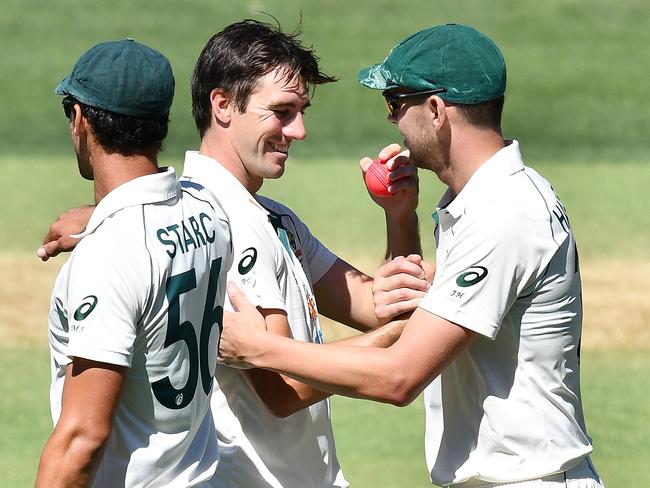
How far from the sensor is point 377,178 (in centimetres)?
541

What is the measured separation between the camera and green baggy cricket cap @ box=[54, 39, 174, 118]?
3871 mm

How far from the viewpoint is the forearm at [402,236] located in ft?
18.3

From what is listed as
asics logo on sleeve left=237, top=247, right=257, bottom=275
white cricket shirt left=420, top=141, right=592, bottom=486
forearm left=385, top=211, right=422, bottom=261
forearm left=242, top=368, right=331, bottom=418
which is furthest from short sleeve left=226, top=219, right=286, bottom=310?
forearm left=385, top=211, right=422, bottom=261

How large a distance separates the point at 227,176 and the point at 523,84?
2164 cm

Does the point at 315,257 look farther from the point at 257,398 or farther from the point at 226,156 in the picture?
the point at 257,398

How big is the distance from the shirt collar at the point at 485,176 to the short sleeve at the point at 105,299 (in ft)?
4.23

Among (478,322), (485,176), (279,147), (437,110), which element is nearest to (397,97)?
(437,110)

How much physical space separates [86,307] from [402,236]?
2.19 metres

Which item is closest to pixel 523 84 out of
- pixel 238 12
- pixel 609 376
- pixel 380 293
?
pixel 238 12

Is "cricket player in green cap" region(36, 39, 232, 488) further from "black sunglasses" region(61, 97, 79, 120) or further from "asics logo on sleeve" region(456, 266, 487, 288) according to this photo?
"asics logo on sleeve" region(456, 266, 487, 288)

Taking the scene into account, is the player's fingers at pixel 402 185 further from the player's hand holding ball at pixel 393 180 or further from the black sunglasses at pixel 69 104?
the black sunglasses at pixel 69 104

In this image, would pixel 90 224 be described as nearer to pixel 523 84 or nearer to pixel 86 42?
pixel 523 84

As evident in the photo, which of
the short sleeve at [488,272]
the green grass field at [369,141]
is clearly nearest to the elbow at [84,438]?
the short sleeve at [488,272]

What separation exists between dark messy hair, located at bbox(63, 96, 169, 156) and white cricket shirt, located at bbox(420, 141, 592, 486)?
113 cm
